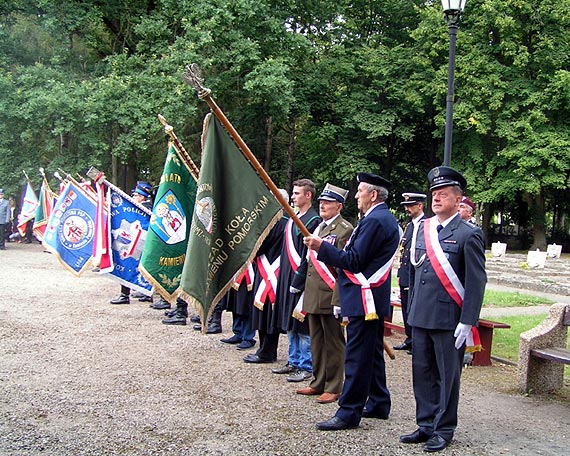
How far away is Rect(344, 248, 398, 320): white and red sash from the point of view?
5.36 meters

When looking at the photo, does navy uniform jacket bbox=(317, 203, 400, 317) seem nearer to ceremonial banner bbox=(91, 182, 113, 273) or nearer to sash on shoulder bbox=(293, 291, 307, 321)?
sash on shoulder bbox=(293, 291, 307, 321)

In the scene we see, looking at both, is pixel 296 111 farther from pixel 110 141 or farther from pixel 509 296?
pixel 509 296

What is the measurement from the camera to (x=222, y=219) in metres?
5.95

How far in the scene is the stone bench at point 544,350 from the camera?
259 inches

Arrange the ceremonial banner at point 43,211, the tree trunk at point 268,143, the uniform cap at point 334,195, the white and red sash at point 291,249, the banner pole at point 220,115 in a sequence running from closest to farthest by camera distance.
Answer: the banner pole at point 220,115, the uniform cap at point 334,195, the white and red sash at point 291,249, the ceremonial banner at point 43,211, the tree trunk at point 268,143

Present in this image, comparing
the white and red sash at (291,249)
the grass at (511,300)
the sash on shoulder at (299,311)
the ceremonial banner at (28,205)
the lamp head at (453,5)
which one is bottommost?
the grass at (511,300)

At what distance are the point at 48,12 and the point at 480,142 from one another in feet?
62.2

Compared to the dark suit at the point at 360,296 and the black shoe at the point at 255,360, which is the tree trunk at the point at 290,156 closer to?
the black shoe at the point at 255,360

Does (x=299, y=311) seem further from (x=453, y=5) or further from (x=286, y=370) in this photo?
(x=453, y=5)

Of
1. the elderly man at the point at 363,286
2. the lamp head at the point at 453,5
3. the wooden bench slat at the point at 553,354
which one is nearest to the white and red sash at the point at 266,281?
the elderly man at the point at 363,286

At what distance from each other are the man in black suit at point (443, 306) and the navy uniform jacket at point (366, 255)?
37 cm

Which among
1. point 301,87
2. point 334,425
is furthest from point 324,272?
point 301,87

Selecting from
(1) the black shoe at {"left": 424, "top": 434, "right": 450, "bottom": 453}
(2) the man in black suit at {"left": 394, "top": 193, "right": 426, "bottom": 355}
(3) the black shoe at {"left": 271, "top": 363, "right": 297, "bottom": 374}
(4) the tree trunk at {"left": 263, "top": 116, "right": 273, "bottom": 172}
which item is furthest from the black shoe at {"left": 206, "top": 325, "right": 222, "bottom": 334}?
(4) the tree trunk at {"left": 263, "top": 116, "right": 273, "bottom": 172}

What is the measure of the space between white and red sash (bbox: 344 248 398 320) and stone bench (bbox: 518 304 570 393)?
2.00m
